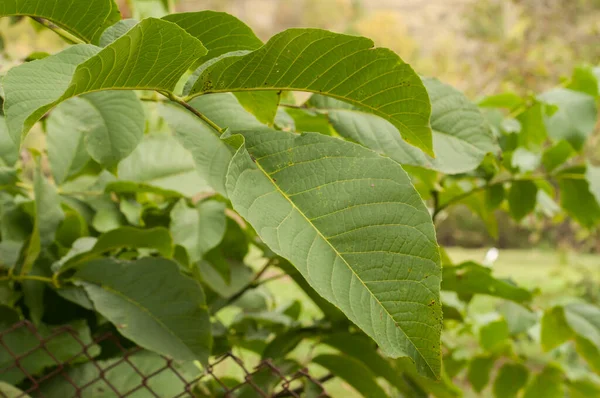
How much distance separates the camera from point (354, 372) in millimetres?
709

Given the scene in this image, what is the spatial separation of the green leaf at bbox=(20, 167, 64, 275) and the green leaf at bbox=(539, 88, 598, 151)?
676 mm

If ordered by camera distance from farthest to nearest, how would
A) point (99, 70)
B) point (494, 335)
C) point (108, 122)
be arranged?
1. point (494, 335)
2. point (108, 122)
3. point (99, 70)

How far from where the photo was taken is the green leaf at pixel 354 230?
1.15 feet

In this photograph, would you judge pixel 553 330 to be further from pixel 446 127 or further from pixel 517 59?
Answer: pixel 517 59

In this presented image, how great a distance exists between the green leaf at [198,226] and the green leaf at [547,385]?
0.66m

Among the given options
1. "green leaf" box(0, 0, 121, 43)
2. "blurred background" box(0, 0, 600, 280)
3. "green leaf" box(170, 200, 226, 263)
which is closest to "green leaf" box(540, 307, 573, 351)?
"green leaf" box(170, 200, 226, 263)

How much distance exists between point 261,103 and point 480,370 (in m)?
0.75

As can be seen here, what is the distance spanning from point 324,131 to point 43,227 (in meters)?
0.34

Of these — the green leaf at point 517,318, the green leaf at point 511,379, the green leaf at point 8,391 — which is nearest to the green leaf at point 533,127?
the green leaf at point 517,318

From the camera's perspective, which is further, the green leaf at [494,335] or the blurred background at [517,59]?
the blurred background at [517,59]

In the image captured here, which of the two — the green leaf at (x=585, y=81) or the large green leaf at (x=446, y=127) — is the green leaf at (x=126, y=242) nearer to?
the large green leaf at (x=446, y=127)

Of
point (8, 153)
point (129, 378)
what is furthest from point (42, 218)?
point (129, 378)

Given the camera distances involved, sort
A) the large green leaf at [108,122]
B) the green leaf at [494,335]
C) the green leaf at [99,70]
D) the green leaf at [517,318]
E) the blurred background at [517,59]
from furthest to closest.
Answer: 1. the blurred background at [517,59]
2. the green leaf at [494,335]
3. the green leaf at [517,318]
4. the large green leaf at [108,122]
5. the green leaf at [99,70]

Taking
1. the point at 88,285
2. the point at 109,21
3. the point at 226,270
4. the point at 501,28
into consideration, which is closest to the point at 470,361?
the point at 226,270
